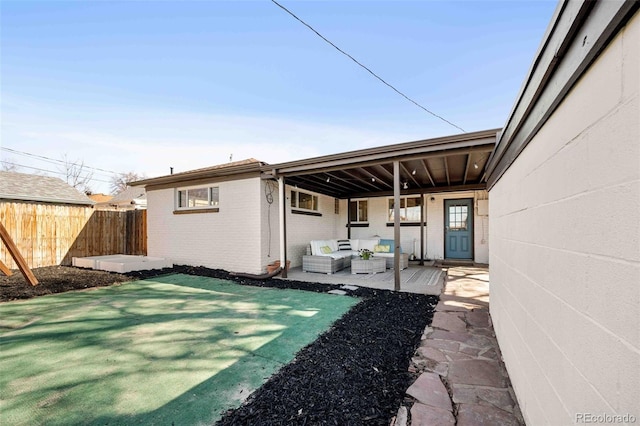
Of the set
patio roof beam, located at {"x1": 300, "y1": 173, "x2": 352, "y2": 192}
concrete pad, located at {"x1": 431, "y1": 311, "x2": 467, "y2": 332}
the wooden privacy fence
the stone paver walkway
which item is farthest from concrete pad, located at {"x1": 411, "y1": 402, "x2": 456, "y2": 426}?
the wooden privacy fence

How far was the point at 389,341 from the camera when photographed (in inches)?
122

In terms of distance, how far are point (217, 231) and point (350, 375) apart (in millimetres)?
6376

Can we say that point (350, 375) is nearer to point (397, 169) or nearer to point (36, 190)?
point (397, 169)

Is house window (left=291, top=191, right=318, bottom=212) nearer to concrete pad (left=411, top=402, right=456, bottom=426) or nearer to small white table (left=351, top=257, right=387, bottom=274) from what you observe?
small white table (left=351, top=257, right=387, bottom=274)

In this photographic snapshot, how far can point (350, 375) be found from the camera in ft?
7.80

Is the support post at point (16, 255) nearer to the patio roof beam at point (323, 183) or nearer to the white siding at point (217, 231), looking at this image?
the white siding at point (217, 231)

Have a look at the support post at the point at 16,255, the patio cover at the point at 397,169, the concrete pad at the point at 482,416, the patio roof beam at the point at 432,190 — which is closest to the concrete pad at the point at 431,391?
the concrete pad at the point at 482,416

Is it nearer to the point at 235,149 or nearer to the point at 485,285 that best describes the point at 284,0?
the point at 485,285

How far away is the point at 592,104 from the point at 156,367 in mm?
3583

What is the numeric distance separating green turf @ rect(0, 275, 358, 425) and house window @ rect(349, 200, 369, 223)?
6.37m

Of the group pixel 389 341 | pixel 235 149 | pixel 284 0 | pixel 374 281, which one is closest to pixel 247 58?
pixel 284 0

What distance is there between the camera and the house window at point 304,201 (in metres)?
8.59

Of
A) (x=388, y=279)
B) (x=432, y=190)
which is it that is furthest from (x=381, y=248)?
(x=432, y=190)

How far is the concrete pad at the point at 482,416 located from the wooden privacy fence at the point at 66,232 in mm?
11358
